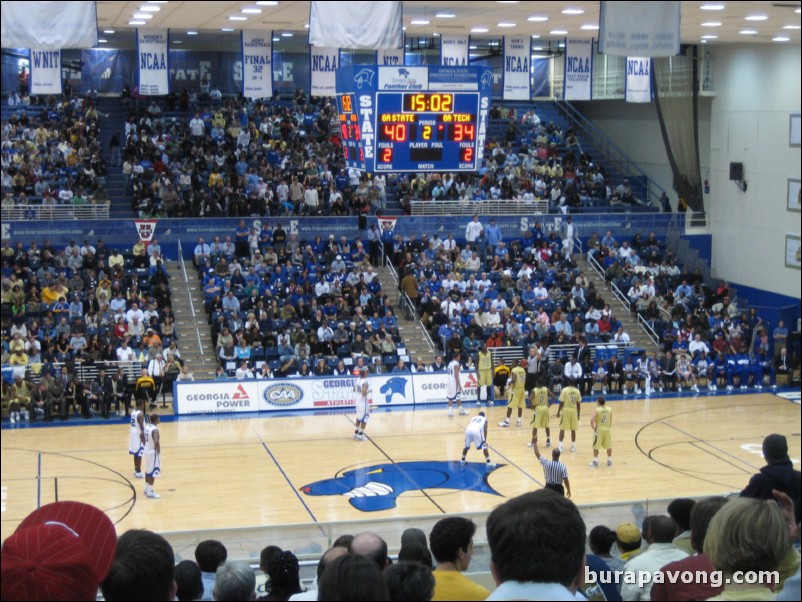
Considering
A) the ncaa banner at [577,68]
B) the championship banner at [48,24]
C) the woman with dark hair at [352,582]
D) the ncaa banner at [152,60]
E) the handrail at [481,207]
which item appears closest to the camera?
the woman with dark hair at [352,582]

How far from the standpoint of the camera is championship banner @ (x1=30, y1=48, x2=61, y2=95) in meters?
20.9

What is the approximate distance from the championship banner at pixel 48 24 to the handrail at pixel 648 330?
19894mm

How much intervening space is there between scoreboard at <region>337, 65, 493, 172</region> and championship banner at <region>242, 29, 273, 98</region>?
4.48 metres

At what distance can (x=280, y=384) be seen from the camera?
24.3 metres

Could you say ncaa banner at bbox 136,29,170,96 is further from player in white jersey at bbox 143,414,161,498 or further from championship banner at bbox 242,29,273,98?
player in white jersey at bbox 143,414,161,498

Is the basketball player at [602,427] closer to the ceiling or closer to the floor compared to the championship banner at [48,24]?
closer to the floor

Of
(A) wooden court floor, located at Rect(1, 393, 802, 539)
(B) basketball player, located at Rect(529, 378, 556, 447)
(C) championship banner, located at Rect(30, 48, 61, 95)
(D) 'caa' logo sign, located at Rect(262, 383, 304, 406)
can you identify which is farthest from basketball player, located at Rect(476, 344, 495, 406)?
(C) championship banner, located at Rect(30, 48, 61, 95)

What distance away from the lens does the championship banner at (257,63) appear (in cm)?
2197

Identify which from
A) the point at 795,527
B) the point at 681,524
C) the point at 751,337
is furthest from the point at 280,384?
the point at 795,527

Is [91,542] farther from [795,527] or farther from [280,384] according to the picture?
[280,384]

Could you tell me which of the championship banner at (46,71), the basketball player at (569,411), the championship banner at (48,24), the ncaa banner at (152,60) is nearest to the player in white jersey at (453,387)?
the basketball player at (569,411)

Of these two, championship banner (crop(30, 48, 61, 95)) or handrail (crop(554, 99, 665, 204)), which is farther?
handrail (crop(554, 99, 665, 204))

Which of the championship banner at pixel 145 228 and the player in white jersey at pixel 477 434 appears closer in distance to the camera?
the player in white jersey at pixel 477 434

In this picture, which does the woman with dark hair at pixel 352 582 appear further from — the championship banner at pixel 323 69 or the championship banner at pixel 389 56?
the championship banner at pixel 389 56
